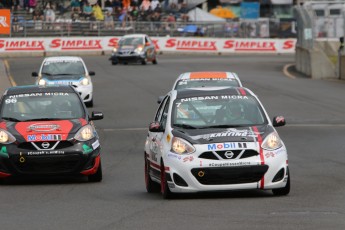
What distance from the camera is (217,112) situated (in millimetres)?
13312

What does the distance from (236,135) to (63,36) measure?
53.4 meters

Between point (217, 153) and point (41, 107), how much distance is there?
4.49m

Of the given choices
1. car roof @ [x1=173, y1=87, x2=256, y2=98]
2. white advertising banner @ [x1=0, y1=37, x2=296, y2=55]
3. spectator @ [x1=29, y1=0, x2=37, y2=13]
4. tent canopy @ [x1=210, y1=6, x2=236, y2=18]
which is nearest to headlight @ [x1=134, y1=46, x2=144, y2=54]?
white advertising banner @ [x1=0, y1=37, x2=296, y2=55]

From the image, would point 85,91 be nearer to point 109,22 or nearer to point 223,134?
point 223,134

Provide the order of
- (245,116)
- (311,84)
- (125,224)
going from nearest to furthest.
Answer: (125,224) → (245,116) → (311,84)

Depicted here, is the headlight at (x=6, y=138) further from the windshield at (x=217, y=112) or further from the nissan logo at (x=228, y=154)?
the nissan logo at (x=228, y=154)

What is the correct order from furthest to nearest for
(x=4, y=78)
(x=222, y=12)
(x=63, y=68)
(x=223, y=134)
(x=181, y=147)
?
1. (x=222, y=12)
2. (x=4, y=78)
3. (x=63, y=68)
4. (x=223, y=134)
5. (x=181, y=147)

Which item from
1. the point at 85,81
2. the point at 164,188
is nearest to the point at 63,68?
the point at 85,81

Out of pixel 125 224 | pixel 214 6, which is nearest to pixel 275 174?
pixel 125 224

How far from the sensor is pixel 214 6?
77.5 m

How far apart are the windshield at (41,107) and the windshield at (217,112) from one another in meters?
2.79

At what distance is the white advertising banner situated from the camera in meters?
63.5

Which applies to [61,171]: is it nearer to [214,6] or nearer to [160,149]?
[160,149]

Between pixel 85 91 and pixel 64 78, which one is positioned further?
pixel 64 78
